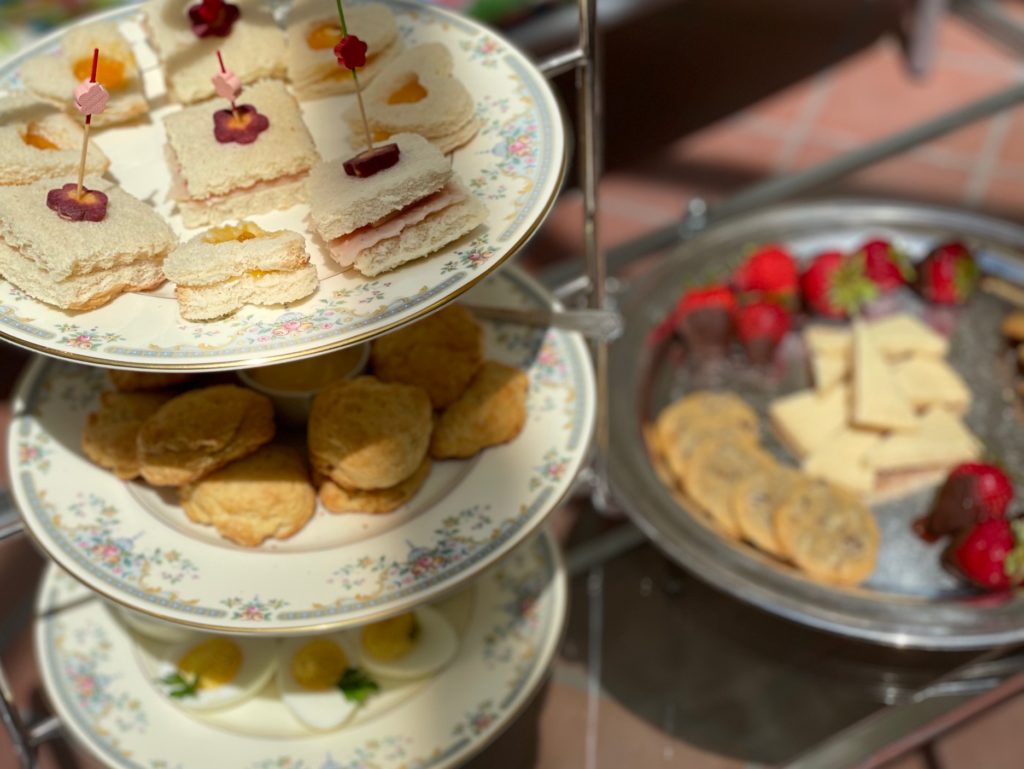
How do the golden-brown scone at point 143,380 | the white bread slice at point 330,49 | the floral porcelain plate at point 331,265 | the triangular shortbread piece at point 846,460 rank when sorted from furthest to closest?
the triangular shortbread piece at point 846,460
the golden-brown scone at point 143,380
the white bread slice at point 330,49
the floral porcelain plate at point 331,265

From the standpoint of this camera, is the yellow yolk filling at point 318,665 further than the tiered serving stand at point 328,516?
Yes

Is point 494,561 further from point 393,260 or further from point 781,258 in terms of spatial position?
point 781,258

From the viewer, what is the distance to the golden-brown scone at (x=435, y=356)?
1.04 meters

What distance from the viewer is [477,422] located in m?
1.02

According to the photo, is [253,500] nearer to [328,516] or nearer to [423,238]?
[328,516]

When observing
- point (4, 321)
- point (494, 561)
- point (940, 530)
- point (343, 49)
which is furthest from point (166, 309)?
point (940, 530)

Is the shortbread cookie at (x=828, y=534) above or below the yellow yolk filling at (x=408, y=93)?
below

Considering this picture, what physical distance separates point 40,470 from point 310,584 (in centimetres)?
30

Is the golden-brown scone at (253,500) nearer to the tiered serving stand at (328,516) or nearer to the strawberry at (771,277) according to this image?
the tiered serving stand at (328,516)

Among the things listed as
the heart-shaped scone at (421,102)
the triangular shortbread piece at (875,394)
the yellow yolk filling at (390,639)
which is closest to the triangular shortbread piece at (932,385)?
the triangular shortbread piece at (875,394)

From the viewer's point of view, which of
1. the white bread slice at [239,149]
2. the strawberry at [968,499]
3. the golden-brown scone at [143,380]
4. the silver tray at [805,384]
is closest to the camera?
the white bread slice at [239,149]

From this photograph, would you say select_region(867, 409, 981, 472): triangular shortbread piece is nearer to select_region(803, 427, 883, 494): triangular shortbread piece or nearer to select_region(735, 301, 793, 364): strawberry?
select_region(803, 427, 883, 494): triangular shortbread piece

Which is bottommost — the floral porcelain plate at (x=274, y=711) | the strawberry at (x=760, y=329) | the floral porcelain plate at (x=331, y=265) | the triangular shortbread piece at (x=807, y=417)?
the triangular shortbread piece at (x=807, y=417)

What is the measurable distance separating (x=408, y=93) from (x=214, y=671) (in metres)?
0.62
